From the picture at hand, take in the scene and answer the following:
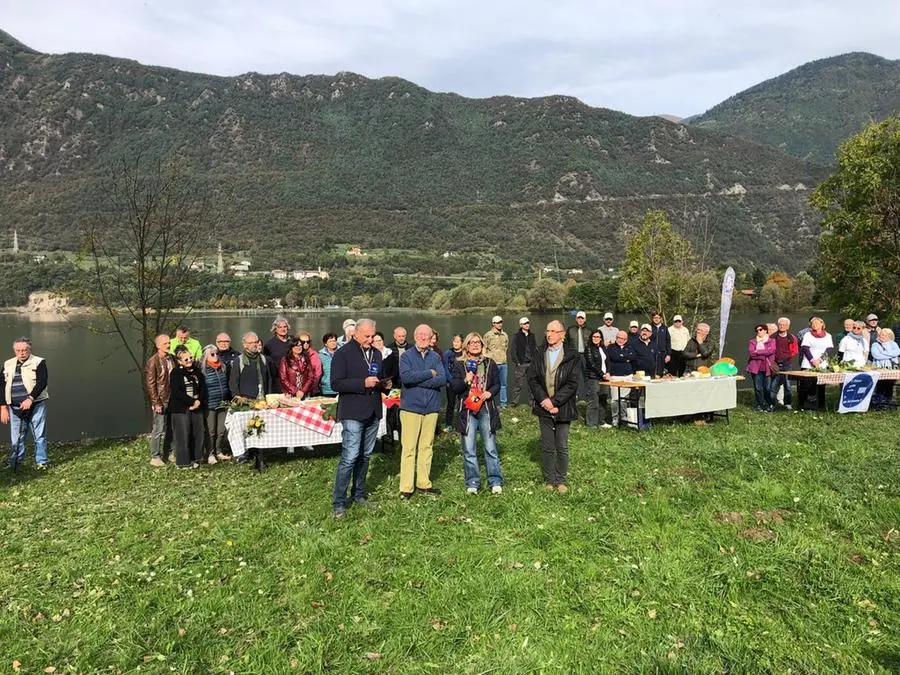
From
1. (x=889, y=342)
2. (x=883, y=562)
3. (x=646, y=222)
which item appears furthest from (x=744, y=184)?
(x=883, y=562)

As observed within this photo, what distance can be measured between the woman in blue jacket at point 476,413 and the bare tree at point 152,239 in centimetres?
1029

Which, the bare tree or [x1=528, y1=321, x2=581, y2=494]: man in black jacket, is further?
the bare tree

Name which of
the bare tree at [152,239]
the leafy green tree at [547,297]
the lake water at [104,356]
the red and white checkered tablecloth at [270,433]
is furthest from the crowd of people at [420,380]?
the leafy green tree at [547,297]

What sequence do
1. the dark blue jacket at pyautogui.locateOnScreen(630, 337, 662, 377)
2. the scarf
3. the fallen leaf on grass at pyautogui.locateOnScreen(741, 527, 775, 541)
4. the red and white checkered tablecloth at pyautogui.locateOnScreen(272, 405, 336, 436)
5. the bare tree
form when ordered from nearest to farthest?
the fallen leaf on grass at pyautogui.locateOnScreen(741, 527, 775, 541) < the red and white checkered tablecloth at pyautogui.locateOnScreen(272, 405, 336, 436) < the scarf < the dark blue jacket at pyautogui.locateOnScreen(630, 337, 662, 377) < the bare tree

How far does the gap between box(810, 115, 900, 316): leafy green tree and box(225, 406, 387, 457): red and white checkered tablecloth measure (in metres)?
15.4

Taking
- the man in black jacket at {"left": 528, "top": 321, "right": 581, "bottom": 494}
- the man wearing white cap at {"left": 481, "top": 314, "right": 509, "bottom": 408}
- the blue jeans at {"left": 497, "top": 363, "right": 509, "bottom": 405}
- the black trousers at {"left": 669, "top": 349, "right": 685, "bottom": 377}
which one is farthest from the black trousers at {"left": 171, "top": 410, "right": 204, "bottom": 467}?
the black trousers at {"left": 669, "top": 349, "right": 685, "bottom": 377}

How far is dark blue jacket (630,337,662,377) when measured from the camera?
1040 cm

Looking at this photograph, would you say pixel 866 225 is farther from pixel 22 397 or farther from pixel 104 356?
pixel 104 356

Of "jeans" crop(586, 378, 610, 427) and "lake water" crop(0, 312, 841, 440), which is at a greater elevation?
"jeans" crop(586, 378, 610, 427)

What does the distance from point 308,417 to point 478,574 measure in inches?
169

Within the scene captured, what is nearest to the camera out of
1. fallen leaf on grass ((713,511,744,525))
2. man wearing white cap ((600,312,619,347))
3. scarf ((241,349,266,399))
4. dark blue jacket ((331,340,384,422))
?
fallen leaf on grass ((713,511,744,525))

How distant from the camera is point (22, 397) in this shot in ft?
27.9

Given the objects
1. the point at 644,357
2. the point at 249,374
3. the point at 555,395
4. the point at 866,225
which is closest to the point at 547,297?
the point at 866,225

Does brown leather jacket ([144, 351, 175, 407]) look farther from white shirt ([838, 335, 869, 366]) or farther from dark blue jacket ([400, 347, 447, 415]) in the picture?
white shirt ([838, 335, 869, 366])
